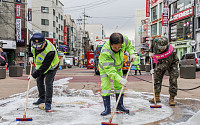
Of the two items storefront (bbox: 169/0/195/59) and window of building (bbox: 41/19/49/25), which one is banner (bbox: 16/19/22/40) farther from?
storefront (bbox: 169/0/195/59)

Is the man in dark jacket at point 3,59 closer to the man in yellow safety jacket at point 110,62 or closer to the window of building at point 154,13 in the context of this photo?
the man in yellow safety jacket at point 110,62

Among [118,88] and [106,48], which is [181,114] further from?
[106,48]

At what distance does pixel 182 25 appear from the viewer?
90.0 ft

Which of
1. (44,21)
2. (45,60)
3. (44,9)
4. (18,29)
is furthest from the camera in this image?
(44,9)

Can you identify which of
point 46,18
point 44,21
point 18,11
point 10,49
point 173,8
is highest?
point 46,18

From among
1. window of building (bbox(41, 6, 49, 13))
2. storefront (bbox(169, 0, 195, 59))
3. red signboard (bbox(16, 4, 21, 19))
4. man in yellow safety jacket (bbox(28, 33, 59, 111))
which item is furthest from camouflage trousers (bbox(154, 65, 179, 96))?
window of building (bbox(41, 6, 49, 13))

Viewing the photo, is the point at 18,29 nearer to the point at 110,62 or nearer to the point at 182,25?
the point at 182,25

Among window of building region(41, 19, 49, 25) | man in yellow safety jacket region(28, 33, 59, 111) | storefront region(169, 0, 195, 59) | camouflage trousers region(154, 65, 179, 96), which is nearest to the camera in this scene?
man in yellow safety jacket region(28, 33, 59, 111)

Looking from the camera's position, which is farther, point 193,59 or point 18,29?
point 18,29

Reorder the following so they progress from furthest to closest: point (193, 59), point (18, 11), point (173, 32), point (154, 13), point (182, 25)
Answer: point (154, 13) < point (18, 11) < point (173, 32) < point (182, 25) < point (193, 59)

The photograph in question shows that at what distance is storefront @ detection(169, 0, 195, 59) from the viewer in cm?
2564

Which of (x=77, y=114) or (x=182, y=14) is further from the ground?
(x=182, y=14)

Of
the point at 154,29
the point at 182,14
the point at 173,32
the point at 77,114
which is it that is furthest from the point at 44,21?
the point at 77,114

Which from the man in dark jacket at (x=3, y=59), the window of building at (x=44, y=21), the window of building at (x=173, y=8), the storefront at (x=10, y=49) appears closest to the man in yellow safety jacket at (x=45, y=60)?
the man in dark jacket at (x=3, y=59)
